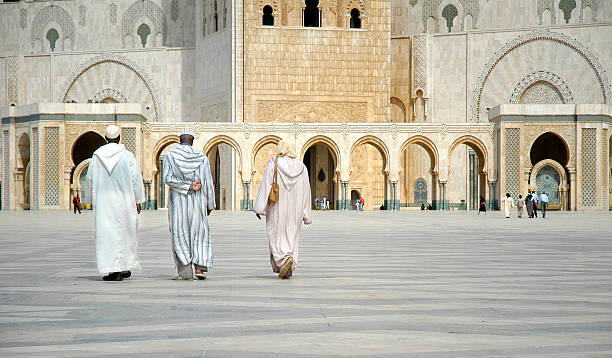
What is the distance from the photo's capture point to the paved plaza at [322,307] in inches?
152

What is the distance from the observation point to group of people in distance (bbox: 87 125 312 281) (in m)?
6.84

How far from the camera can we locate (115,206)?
695 centimetres

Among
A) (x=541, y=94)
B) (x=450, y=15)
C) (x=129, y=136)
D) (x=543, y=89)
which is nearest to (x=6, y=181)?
(x=129, y=136)

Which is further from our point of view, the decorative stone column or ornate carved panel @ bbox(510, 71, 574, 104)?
ornate carved panel @ bbox(510, 71, 574, 104)

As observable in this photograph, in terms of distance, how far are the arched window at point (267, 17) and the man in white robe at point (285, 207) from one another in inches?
1191

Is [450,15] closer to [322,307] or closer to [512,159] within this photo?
[512,159]

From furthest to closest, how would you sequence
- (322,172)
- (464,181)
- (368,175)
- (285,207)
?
(322,172) → (464,181) → (368,175) → (285,207)

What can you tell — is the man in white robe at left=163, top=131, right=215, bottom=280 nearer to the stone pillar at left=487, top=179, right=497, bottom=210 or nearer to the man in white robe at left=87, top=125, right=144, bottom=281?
the man in white robe at left=87, top=125, right=144, bottom=281

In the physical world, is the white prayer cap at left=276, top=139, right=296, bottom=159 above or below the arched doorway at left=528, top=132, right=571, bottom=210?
above

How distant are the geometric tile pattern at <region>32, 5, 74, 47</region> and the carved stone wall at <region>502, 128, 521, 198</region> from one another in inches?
819

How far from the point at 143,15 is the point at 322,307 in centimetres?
3706

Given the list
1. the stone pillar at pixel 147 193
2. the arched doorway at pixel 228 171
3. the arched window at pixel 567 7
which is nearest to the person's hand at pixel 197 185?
the stone pillar at pixel 147 193

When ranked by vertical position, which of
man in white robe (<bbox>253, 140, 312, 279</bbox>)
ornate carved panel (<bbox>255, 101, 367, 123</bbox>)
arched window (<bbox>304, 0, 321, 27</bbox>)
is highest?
arched window (<bbox>304, 0, 321, 27</bbox>)

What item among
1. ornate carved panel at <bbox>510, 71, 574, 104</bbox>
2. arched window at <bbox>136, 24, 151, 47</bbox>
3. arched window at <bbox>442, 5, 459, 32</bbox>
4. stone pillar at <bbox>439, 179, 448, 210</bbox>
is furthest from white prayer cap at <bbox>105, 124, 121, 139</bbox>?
arched window at <bbox>136, 24, 151, 47</bbox>
